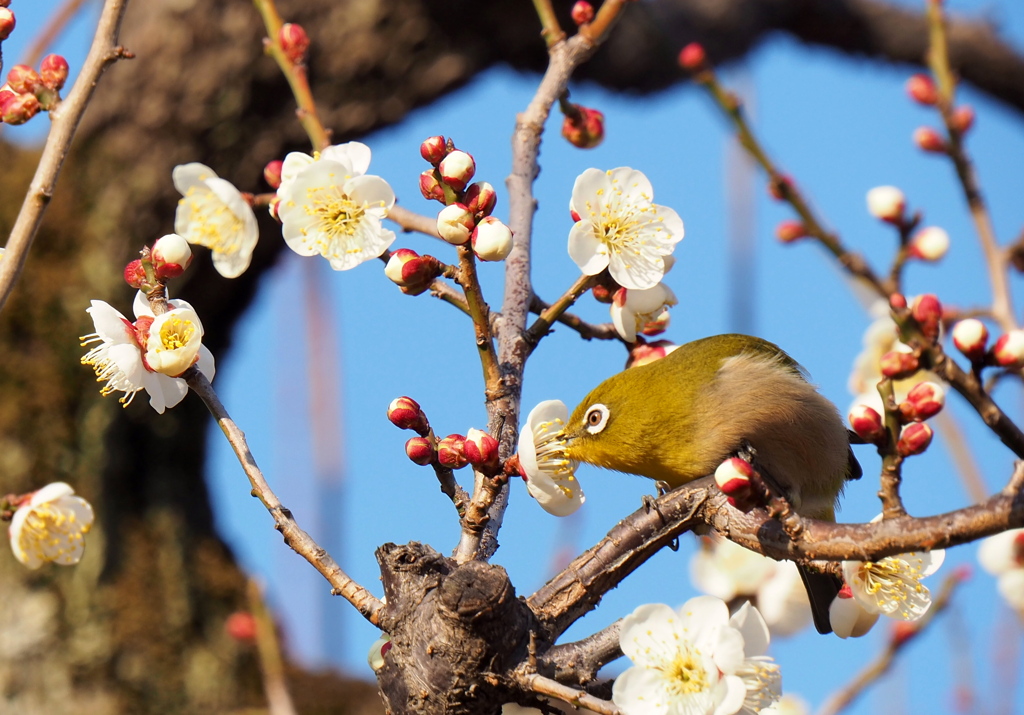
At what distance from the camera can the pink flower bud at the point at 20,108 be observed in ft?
4.30

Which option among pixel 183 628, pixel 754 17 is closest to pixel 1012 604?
pixel 183 628

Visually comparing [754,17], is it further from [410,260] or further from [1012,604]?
[410,260]

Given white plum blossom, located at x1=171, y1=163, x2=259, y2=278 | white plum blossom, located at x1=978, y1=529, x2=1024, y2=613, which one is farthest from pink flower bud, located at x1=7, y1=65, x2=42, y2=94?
white plum blossom, located at x1=978, y1=529, x2=1024, y2=613

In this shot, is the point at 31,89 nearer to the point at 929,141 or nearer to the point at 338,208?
the point at 338,208

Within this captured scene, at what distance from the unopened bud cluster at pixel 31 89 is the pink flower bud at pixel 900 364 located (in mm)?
1141

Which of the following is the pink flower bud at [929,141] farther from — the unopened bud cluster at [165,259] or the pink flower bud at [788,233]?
the unopened bud cluster at [165,259]

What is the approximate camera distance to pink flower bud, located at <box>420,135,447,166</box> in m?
1.23

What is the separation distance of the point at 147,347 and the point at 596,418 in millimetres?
851

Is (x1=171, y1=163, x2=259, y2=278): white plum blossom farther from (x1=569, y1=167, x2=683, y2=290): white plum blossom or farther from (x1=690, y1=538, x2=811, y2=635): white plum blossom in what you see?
(x1=690, y1=538, x2=811, y2=635): white plum blossom

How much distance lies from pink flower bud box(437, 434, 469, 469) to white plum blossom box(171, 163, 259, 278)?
479 millimetres

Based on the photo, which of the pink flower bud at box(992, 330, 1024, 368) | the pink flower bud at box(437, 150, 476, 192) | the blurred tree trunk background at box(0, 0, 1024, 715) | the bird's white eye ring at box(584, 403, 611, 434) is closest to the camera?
the pink flower bud at box(992, 330, 1024, 368)

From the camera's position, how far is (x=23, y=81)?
1.31 metres

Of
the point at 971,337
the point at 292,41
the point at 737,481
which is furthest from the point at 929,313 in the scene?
the point at 292,41

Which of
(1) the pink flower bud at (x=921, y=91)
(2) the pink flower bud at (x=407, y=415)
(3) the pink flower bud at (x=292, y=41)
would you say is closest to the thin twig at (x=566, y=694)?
(2) the pink flower bud at (x=407, y=415)
